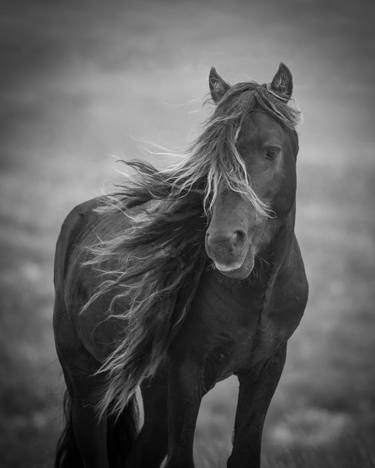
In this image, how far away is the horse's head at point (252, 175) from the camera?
3354 mm

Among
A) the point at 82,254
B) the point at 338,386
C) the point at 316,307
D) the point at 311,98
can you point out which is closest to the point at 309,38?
the point at 311,98

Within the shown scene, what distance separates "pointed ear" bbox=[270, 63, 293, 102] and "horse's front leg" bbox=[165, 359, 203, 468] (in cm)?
145

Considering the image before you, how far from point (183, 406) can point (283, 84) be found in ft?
5.71

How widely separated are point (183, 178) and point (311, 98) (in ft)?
125

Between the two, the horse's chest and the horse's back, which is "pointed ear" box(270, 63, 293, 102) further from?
the horse's back

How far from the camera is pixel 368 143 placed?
4138cm

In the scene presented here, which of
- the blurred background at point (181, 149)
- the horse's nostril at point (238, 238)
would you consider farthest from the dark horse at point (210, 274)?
the blurred background at point (181, 149)

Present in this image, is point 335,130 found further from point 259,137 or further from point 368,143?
point 259,137

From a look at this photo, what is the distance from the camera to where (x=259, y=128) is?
3607 millimetres

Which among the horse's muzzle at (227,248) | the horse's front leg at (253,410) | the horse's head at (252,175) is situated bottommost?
the horse's front leg at (253,410)

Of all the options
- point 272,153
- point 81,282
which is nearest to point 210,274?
point 272,153

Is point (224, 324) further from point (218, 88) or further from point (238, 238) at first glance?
point (218, 88)

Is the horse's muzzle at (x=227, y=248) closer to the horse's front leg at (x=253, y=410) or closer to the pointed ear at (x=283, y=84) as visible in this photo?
the pointed ear at (x=283, y=84)

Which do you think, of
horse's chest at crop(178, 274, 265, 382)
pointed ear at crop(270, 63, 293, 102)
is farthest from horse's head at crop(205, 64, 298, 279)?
horse's chest at crop(178, 274, 265, 382)
